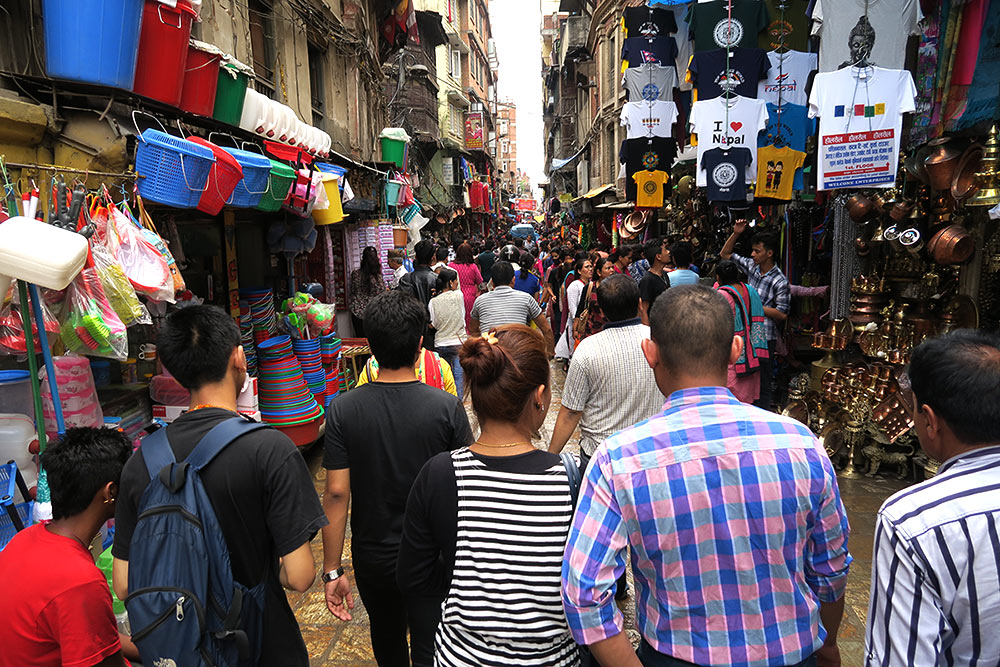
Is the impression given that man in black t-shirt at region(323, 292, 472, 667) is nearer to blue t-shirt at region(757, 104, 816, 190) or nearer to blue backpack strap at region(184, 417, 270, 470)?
blue backpack strap at region(184, 417, 270, 470)

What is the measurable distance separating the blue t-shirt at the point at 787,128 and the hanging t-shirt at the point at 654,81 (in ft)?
8.10

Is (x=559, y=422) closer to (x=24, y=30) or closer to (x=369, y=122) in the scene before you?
(x=24, y=30)

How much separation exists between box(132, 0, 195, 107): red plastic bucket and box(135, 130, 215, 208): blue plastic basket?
→ 39cm

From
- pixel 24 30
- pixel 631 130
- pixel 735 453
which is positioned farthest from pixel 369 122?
pixel 735 453

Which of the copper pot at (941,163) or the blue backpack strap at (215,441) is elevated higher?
the copper pot at (941,163)

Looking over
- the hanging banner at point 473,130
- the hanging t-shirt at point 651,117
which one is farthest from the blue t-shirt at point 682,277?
the hanging banner at point 473,130

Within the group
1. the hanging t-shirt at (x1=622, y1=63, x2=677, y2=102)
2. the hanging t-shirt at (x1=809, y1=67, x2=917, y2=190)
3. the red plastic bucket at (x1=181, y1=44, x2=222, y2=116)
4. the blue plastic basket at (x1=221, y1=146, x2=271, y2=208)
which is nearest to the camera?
the red plastic bucket at (x1=181, y1=44, x2=222, y2=116)

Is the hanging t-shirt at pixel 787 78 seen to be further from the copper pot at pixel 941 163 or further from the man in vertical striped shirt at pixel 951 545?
the man in vertical striped shirt at pixel 951 545

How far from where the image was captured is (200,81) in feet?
15.9

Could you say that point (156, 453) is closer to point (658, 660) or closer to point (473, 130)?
point (658, 660)

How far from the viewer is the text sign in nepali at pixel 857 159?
5.49 metres

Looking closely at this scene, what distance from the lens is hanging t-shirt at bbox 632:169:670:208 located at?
32.6 ft

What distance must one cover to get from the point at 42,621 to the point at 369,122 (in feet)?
44.0

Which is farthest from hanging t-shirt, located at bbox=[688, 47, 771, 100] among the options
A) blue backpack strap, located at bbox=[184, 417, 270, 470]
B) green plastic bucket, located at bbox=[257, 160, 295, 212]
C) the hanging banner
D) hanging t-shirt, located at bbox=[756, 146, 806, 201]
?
the hanging banner
